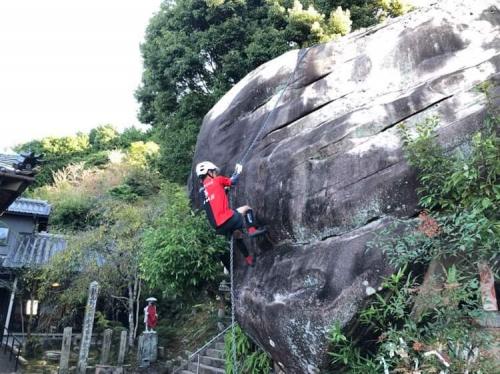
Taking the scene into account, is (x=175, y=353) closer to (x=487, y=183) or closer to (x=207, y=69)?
(x=207, y=69)

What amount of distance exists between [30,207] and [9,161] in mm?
15828

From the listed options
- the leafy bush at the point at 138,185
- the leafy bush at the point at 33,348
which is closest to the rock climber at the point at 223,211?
the leafy bush at the point at 33,348

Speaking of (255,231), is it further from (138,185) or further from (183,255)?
(138,185)

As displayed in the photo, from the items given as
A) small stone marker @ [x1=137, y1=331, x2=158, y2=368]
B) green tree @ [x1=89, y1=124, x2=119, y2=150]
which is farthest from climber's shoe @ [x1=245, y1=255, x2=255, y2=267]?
green tree @ [x1=89, y1=124, x2=119, y2=150]

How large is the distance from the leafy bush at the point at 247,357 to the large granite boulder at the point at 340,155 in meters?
1.14

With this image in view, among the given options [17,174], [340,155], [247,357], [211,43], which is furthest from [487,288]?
[211,43]

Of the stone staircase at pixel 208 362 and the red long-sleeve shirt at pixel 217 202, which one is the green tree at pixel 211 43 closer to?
the stone staircase at pixel 208 362

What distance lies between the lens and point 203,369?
11383mm

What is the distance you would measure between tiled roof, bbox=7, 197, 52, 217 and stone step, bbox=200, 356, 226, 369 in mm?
13450

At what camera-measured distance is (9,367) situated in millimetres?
14227

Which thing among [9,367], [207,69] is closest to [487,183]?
[207,69]

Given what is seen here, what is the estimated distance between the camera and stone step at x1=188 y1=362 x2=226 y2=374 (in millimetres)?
10864

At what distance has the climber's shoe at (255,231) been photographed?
23.1 feet

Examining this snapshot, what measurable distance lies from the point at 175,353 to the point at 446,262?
11.8m
